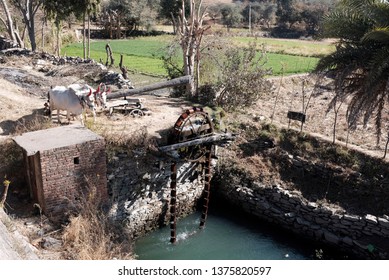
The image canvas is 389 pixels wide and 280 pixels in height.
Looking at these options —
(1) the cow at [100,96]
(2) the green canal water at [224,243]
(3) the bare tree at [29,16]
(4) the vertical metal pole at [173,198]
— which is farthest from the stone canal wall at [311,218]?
(3) the bare tree at [29,16]

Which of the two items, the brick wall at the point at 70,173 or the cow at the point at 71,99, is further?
the cow at the point at 71,99

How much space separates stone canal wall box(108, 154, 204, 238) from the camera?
1141cm

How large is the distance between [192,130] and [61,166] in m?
3.65

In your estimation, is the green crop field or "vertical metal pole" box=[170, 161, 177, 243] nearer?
"vertical metal pole" box=[170, 161, 177, 243]

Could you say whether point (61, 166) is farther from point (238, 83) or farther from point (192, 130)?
point (238, 83)

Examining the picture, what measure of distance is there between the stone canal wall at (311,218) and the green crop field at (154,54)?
32.1ft

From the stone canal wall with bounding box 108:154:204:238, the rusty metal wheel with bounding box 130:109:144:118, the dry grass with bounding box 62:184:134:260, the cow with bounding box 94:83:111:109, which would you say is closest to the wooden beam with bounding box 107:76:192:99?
the cow with bounding box 94:83:111:109

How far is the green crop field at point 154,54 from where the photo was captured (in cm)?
2483

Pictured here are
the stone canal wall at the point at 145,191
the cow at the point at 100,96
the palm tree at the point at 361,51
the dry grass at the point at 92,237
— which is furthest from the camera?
the cow at the point at 100,96

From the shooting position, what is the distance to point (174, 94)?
17281mm

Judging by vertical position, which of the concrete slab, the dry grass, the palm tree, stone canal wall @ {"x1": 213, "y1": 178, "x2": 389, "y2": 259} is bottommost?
stone canal wall @ {"x1": 213, "y1": 178, "x2": 389, "y2": 259}

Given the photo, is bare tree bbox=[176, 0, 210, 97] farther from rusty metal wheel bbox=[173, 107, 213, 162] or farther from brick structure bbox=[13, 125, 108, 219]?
brick structure bbox=[13, 125, 108, 219]

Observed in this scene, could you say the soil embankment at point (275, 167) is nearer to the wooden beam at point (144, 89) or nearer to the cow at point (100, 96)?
the cow at point (100, 96)

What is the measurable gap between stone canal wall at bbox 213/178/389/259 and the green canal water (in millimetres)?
369
